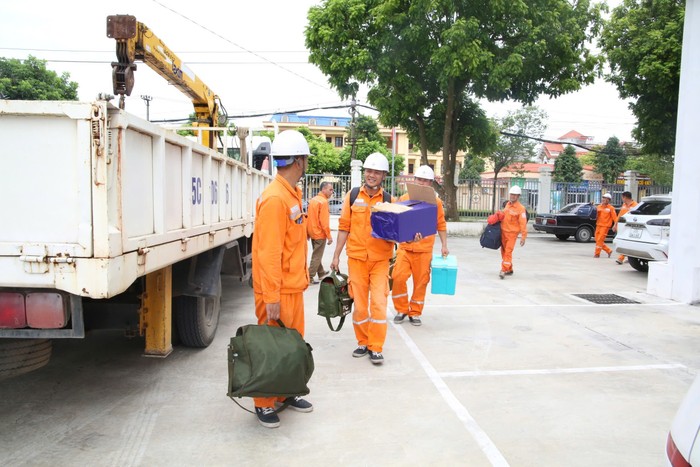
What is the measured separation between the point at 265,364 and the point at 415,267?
3287mm

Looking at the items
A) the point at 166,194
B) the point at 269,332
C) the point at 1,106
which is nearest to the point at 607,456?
the point at 269,332

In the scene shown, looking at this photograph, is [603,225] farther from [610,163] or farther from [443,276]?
[610,163]

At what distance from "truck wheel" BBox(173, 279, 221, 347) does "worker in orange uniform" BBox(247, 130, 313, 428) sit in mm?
1453

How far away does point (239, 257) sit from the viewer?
6.57 meters

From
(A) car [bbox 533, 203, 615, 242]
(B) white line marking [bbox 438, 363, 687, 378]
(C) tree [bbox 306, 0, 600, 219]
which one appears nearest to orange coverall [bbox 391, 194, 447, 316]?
(B) white line marking [bbox 438, 363, 687, 378]

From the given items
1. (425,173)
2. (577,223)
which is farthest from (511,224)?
(577,223)

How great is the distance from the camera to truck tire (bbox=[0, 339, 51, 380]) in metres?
3.60

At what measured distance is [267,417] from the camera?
3.70 metres

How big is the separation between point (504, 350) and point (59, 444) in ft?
13.1

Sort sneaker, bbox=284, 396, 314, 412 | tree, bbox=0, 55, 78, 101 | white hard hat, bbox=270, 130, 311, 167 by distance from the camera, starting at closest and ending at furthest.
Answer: white hard hat, bbox=270, 130, 311, 167, sneaker, bbox=284, 396, 314, 412, tree, bbox=0, 55, 78, 101

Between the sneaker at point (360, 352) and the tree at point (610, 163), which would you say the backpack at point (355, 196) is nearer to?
the sneaker at point (360, 352)

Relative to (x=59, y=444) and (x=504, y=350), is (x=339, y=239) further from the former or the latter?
(x=59, y=444)

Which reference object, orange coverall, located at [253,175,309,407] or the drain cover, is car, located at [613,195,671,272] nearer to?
the drain cover

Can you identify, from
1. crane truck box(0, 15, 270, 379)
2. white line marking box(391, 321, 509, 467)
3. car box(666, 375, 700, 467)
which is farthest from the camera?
white line marking box(391, 321, 509, 467)
